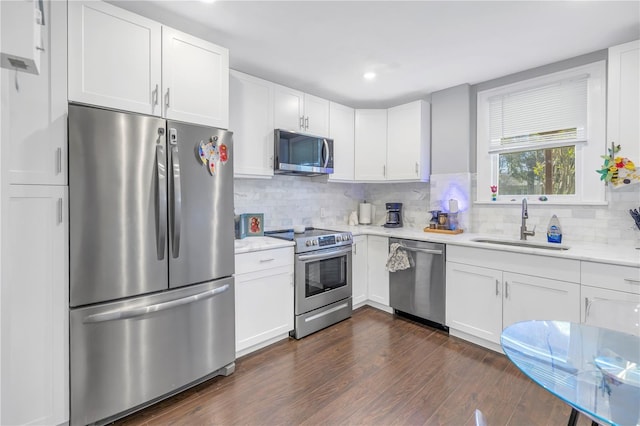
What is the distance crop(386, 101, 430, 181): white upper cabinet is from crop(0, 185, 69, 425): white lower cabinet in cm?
312

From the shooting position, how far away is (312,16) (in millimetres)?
2035

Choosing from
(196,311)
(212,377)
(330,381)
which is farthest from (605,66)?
(212,377)

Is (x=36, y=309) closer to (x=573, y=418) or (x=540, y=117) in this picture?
(x=573, y=418)

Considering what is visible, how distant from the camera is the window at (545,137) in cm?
256

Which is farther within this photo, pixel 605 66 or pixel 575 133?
pixel 575 133

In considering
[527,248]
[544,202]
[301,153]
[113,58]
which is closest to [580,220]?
[544,202]

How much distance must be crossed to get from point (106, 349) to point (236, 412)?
0.83m

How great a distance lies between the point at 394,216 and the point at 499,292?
1.58m

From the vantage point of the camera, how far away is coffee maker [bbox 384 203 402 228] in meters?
3.84

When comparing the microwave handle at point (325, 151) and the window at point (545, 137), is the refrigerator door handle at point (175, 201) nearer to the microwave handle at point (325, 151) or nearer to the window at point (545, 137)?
the microwave handle at point (325, 151)

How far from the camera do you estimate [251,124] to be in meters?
2.78

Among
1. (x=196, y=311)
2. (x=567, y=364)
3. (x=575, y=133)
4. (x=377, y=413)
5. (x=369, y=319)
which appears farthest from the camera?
(x=369, y=319)

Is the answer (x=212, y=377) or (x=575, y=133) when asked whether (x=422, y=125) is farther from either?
(x=212, y=377)

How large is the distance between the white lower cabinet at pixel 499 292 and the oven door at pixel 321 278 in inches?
40.1
